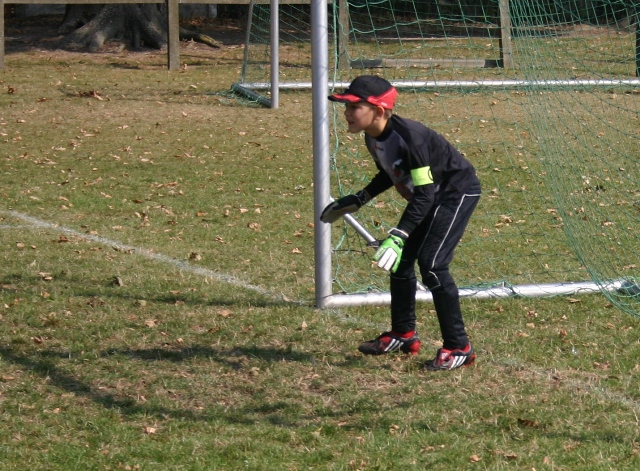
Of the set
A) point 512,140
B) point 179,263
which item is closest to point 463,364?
point 179,263

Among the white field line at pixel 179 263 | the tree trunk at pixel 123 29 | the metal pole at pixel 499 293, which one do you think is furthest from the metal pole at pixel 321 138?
the tree trunk at pixel 123 29

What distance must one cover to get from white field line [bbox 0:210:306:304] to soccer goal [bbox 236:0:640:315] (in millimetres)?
568

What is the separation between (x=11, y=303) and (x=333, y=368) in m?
2.34

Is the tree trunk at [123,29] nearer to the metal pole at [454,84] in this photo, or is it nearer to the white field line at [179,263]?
the metal pole at [454,84]

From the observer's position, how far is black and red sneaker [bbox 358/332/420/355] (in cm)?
575

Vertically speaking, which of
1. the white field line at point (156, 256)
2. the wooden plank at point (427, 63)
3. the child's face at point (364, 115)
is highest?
the child's face at point (364, 115)

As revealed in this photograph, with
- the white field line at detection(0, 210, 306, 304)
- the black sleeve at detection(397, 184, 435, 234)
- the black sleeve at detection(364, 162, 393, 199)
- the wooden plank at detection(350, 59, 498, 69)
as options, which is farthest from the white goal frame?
the wooden plank at detection(350, 59, 498, 69)

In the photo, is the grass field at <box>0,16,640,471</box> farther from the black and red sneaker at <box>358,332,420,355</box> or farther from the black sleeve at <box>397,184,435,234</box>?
the black sleeve at <box>397,184,435,234</box>

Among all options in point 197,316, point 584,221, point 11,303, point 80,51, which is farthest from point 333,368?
point 80,51

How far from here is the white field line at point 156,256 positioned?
23.2ft

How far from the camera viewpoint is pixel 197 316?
21.1 ft

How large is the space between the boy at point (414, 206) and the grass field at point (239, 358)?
16cm

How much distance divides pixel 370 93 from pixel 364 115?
4.5 inches

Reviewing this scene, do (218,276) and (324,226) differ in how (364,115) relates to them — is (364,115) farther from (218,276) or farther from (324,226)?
(218,276)
